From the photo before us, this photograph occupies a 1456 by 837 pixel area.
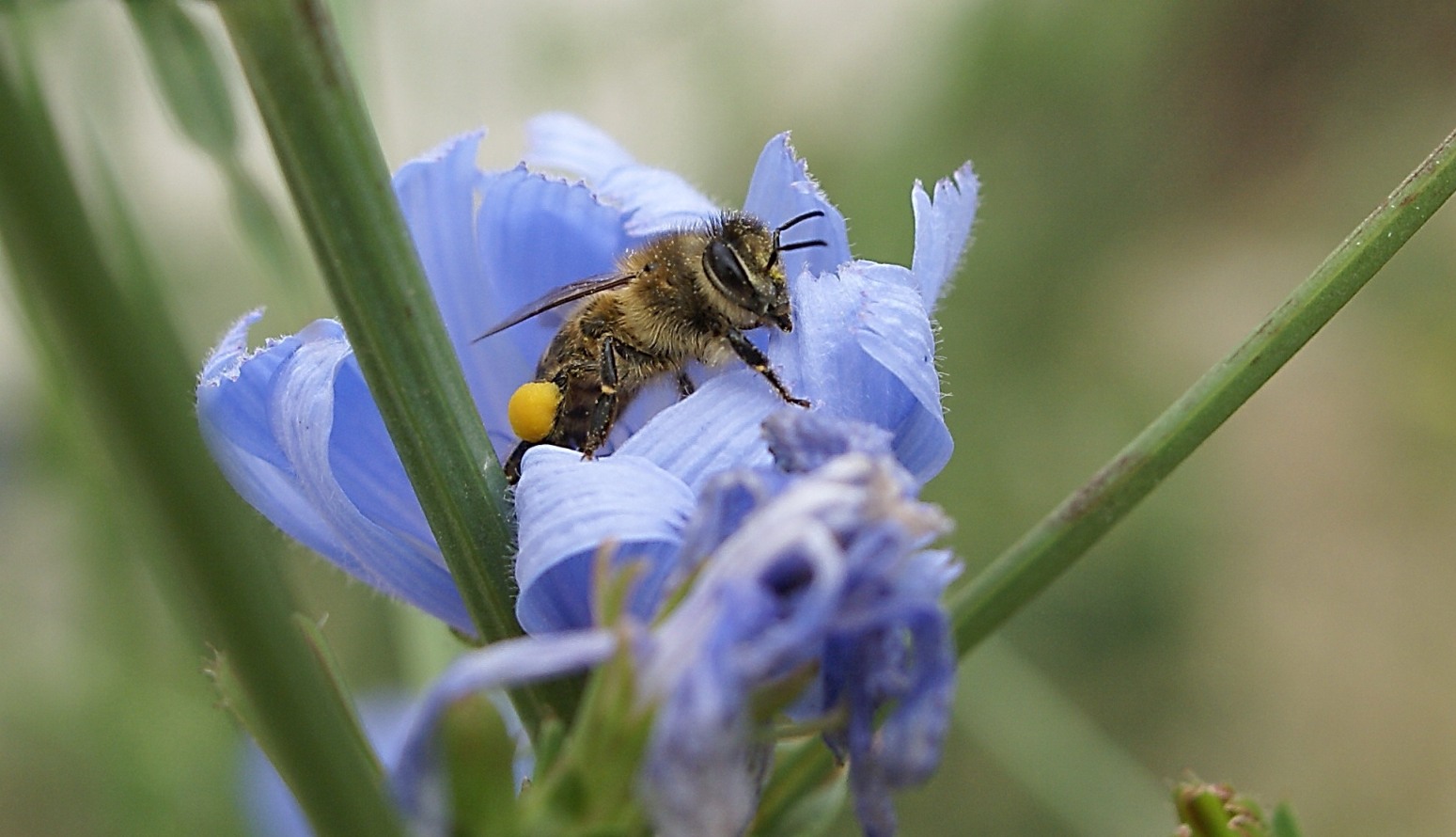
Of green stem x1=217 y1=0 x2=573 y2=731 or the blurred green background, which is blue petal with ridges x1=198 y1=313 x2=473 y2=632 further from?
the blurred green background

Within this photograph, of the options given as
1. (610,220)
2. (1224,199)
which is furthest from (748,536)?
(1224,199)

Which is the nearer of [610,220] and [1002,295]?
[610,220]

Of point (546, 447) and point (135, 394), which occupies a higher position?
point (135, 394)

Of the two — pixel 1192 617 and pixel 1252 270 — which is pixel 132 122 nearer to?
pixel 1192 617

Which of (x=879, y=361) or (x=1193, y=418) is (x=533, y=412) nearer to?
(x=879, y=361)

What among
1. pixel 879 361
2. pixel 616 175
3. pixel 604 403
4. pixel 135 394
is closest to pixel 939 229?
pixel 879 361

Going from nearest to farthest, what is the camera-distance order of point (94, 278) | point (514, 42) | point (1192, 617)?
point (94, 278) < point (514, 42) < point (1192, 617)
